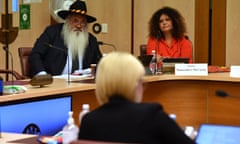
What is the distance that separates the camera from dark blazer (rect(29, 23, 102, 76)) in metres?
4.89

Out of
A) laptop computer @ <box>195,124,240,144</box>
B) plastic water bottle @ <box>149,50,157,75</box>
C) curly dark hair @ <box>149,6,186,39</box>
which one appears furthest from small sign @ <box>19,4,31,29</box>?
laptop computer @ <box>195,124,240,144</box>

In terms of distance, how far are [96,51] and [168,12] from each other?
82 centimetres

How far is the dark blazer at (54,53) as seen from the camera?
489 cm

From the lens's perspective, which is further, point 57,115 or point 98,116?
point 57,115

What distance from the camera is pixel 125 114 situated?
1697 mm

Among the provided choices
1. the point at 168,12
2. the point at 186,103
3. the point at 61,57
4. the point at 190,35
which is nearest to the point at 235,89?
the point at 186,103

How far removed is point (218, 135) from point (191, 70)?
247cm

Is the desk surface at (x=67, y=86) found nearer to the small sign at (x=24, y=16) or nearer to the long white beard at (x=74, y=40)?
the long white beard at (x=74, y=40)

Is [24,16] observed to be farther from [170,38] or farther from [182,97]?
[182,97]

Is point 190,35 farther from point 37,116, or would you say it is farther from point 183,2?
point 37,116

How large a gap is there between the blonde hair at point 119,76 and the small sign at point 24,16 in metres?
5.30

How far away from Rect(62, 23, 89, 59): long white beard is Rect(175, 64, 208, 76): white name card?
112 cm

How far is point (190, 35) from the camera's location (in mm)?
6492

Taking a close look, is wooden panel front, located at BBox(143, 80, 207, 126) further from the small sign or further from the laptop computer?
the small sign
